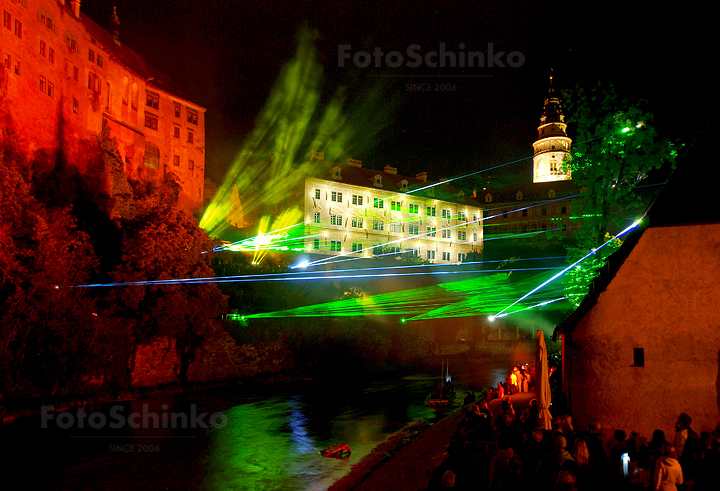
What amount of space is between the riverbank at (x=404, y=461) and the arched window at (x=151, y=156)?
41256 mm

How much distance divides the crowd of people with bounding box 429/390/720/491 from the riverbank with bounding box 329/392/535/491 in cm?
290

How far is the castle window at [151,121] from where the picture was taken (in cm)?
5094

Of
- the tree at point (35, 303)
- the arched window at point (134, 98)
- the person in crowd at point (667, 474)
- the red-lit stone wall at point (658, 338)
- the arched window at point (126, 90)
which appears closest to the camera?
the person in crowd at point (667, 474)

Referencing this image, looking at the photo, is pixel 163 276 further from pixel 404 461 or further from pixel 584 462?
pixel 584 462

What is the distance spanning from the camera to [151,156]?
50.9m

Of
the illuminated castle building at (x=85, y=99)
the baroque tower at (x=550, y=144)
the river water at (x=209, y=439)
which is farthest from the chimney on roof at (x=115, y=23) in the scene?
the baroque tower at (x=550, y=144)

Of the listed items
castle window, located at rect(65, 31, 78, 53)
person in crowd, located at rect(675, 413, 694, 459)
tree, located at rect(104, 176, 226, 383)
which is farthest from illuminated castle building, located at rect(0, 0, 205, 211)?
person in crowd, located at rect(675, 413, 694, 459)

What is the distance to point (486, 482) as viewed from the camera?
7684 mm

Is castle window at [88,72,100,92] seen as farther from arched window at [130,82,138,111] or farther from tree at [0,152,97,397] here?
tree at [0,152,97,397]

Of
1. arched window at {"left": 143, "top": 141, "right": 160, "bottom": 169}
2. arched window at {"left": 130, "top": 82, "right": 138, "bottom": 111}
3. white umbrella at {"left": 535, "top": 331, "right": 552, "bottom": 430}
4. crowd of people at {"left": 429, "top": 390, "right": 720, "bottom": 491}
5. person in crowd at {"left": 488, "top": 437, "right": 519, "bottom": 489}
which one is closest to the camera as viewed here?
crowd of people at {"left": 429, "top": 390, "right": 720, "bottom": 491}

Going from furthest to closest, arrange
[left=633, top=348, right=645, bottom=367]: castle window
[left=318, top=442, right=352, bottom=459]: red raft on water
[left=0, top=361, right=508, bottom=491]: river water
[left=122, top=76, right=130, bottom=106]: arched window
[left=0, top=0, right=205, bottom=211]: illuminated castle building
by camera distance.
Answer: [left=122, top=76, right=130, bottom=106]: arched window
[left=0, top=0, right=205, bottom=211]: illuminated castle building
[left=318, top=442, right=352, bottom=459]: red raft on water
[left=0, top=361, right=508, bottom=491]: river water
[left=633, top=348, right=645, bottom=367]: castle window

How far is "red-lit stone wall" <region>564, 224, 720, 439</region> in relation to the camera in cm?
1106

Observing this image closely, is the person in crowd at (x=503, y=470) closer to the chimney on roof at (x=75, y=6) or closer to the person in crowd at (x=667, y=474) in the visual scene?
the person in crowd at (x=667, y=474)

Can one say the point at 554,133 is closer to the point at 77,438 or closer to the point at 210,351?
the point at 210,351
